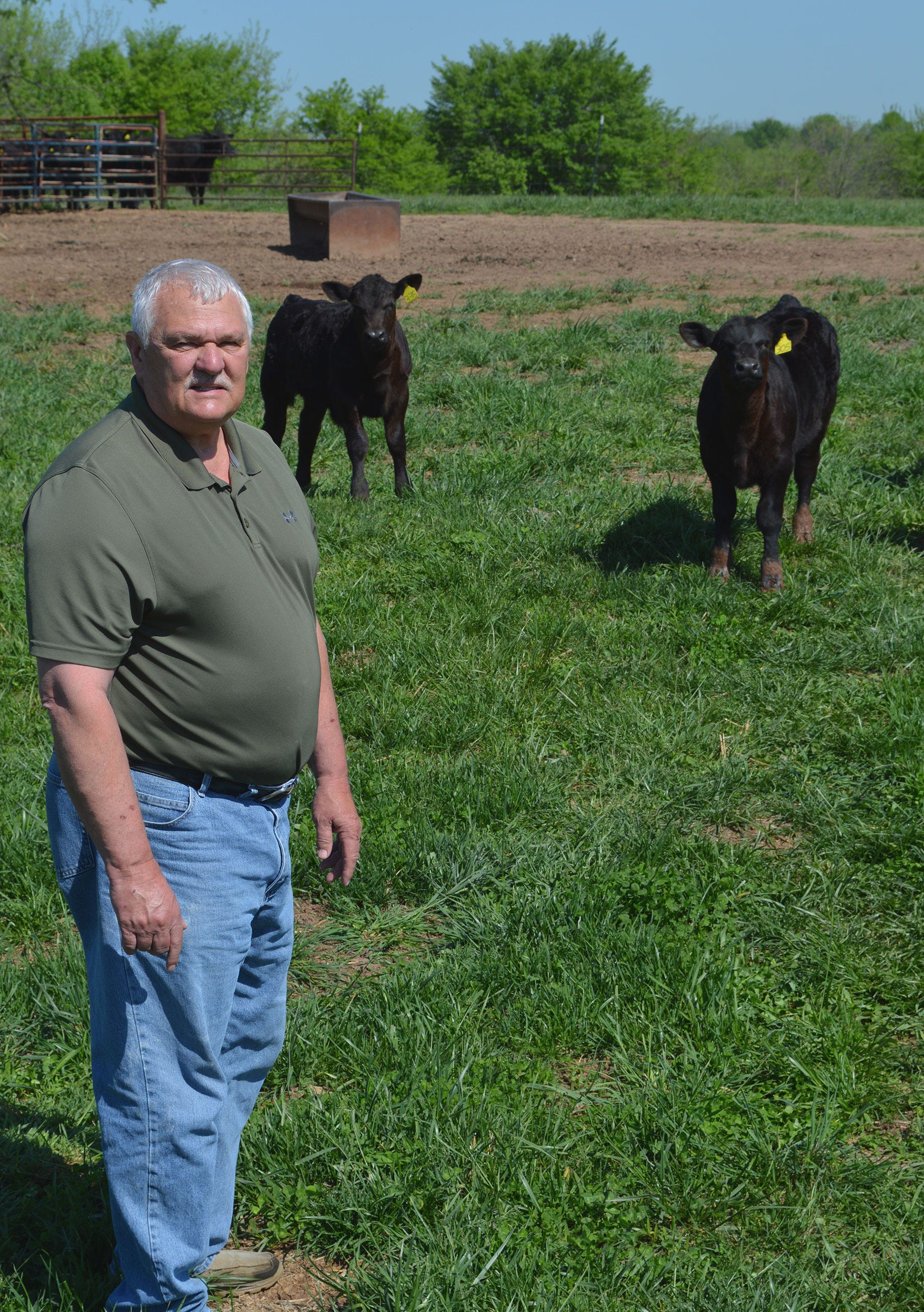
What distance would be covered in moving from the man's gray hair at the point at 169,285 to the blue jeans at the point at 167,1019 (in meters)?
0.90

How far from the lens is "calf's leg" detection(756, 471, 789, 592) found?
6426mm

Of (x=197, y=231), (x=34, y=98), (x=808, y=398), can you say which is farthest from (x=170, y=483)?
(x=34, y=98)

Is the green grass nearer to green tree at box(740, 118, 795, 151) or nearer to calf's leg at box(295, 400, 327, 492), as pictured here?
calf's leg at box(295, 400, 327, 492)

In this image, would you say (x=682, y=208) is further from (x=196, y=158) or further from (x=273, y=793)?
(x=273, y=793)

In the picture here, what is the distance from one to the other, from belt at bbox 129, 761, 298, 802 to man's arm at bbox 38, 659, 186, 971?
101 mm

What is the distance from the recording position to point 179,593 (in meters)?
2.12

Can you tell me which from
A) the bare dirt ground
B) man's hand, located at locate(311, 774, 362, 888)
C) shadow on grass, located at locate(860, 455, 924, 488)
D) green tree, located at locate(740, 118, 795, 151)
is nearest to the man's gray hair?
man's hand, located at locate(311, 774, 362, 888)

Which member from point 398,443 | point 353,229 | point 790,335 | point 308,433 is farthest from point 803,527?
point 353,229

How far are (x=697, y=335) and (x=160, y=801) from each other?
5.52m

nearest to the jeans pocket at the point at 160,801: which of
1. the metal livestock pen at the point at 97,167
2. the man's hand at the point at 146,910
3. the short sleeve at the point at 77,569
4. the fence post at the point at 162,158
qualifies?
the man's hand at the point at 146,910

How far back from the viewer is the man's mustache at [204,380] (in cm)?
218

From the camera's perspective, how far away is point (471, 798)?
14.5ft

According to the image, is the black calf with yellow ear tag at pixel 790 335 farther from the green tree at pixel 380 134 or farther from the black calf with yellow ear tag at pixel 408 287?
the green tree at pixel 380 134

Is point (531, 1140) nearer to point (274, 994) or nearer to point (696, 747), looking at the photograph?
point (274, 994)
